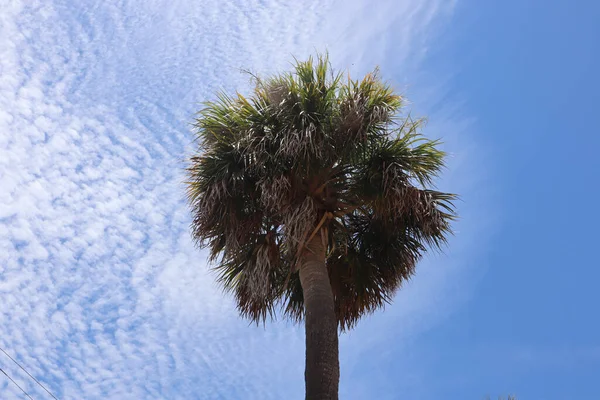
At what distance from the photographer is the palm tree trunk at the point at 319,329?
7754 millimetres

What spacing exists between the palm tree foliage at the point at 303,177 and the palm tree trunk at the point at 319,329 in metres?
0.25

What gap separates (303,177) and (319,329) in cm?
214

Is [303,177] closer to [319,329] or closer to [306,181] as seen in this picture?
[306,181]

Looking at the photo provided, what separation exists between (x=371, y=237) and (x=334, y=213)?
96 cm

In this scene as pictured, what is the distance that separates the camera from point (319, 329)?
323 inches

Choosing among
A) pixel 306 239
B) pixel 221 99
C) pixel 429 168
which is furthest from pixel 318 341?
pixel 221 99

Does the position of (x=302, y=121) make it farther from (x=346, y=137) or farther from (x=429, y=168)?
(x=429, y=168)

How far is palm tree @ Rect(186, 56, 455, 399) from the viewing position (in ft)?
29.9

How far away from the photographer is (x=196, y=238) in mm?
9547

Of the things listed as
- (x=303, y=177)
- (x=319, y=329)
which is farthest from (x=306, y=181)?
(x=319, y=329)

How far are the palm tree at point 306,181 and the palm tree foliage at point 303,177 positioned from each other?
0.01 meters

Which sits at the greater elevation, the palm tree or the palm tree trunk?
the palm tree

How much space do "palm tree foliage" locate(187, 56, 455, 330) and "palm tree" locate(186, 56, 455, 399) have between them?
0.05 feet

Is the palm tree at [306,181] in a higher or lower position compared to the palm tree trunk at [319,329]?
higher
